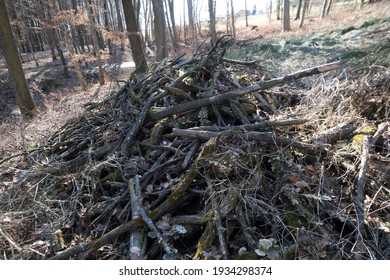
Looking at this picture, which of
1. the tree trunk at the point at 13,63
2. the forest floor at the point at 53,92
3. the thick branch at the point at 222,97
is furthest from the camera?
the tree trunk at the point at 13,63

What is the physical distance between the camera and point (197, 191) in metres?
2.87

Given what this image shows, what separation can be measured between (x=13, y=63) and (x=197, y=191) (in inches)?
326

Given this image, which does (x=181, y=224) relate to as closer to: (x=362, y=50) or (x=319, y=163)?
(x=319, y=163)

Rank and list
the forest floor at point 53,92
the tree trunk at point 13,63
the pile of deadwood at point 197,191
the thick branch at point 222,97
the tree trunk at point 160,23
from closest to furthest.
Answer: the pile of deadwood at point 197,191 → the thick branch at point 222,97 → the forest floor at point 53,92 → the tree trunk at point 13,63 → the tree trunk at point 160,23

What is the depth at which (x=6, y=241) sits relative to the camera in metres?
2.83

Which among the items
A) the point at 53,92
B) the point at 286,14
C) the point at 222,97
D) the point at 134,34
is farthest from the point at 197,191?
the point at 286,14

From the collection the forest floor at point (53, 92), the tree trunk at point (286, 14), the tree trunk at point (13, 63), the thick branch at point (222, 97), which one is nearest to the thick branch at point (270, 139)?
the thick branch at point (222, 97)

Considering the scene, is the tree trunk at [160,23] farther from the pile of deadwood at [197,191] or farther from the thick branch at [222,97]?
the pile of deadwood at [197,191]

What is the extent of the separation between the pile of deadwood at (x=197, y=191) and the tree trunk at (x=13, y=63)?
18.4 feet

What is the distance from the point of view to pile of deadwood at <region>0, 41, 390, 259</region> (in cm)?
246

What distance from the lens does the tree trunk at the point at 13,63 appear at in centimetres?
782

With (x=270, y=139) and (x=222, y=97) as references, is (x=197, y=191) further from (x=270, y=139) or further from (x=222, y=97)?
(x=222, y=97)

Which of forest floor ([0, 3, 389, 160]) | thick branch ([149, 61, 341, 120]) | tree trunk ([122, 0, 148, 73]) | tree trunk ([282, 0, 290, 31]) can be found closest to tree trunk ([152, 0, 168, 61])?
tree trunk ([122, 0, 148, 73])

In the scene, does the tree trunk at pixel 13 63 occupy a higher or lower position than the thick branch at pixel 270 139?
higher
